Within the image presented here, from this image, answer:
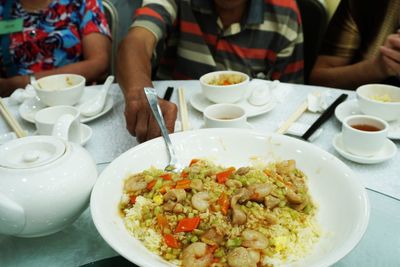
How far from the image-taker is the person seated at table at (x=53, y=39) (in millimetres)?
2352

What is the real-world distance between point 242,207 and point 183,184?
0.52ft

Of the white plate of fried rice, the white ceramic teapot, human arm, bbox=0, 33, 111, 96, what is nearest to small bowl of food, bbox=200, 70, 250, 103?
the white plate of fried rice

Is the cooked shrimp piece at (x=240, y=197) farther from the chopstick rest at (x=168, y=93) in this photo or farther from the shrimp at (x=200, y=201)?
the chopstick rest at (x=168, y=93)

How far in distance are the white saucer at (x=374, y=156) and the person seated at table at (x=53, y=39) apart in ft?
5.35

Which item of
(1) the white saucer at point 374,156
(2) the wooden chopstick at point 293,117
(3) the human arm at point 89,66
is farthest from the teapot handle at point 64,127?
(3) the human arm at point 89,66

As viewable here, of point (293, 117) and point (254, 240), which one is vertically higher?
point (254, 240)

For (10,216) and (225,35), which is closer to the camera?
(10,216)

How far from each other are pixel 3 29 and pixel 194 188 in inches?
78.9

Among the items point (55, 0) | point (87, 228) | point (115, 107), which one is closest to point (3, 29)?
point (55, 0)

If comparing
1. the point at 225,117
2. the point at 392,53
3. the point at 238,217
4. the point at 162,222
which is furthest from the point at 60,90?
the point at 392,53

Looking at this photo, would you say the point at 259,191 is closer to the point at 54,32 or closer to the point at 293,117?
the point at 293,117

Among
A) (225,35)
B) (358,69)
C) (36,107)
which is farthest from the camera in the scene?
(225,35)

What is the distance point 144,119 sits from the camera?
1283 millimetres

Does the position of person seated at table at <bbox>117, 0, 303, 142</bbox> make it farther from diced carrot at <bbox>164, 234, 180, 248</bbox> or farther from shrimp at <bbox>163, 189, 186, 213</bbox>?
diced carrot at <bbox>164, 234, 180, 248</bbox>
